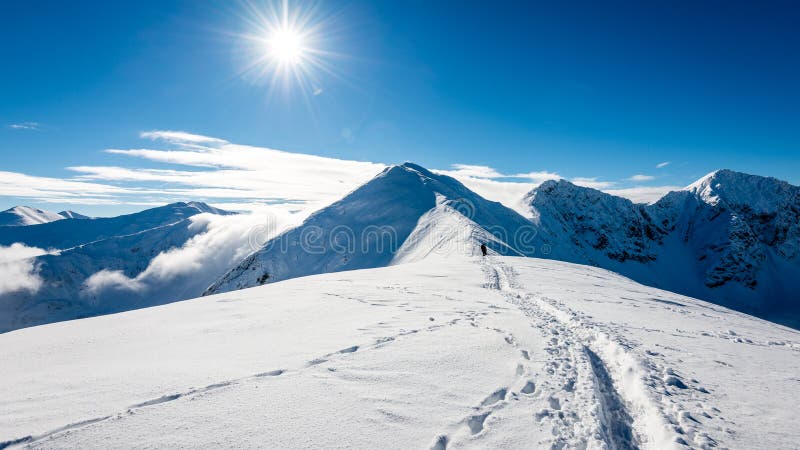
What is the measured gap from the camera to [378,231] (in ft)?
354

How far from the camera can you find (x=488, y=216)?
107188 millimetres

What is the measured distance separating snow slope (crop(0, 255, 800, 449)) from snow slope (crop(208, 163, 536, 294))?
58092 mm

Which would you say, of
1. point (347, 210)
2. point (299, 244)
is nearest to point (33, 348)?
Answer: point (299, 244)

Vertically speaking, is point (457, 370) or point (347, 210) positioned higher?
point (347, 210)

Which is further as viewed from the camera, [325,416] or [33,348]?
[33,348]

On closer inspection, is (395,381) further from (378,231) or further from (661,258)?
(661,258)

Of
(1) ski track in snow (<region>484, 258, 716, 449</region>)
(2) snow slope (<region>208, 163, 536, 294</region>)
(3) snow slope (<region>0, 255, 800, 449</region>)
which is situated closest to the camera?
(3) snow slope (<region>0, 255, 800, 449</region>)

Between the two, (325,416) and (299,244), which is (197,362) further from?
(299,244)

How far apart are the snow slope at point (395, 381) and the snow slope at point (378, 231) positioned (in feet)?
191

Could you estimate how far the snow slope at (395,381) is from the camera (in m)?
5.70

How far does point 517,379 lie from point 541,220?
15753 cm

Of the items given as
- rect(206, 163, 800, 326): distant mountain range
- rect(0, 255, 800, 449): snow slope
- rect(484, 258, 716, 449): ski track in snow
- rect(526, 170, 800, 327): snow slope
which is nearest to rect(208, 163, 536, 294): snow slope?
rect(206, 163, 800, 326): distant mountain range

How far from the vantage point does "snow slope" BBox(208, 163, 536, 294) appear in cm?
9221

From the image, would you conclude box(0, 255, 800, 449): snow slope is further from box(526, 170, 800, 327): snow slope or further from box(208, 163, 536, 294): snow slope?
box(526, 170, 800, 327): snow slope
